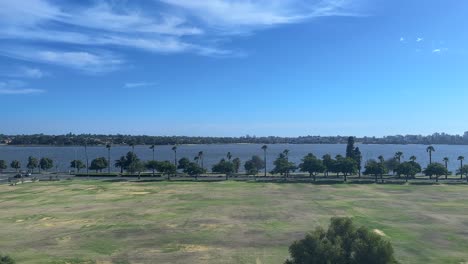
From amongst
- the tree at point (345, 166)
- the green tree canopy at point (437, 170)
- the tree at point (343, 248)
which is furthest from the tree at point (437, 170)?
the tree at point (343, 248)

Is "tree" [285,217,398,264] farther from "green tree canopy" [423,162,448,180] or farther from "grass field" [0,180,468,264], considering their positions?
"green tree canopy" [423,162,448,180]

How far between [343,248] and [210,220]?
33.5 m

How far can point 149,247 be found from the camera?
4762 cm

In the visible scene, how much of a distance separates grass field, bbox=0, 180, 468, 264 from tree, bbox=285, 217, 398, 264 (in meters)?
12.6

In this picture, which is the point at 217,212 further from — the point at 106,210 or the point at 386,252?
the point at 386,252

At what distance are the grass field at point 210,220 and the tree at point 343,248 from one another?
12606mm

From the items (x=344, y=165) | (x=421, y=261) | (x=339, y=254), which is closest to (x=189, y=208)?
(x=421, y=261)

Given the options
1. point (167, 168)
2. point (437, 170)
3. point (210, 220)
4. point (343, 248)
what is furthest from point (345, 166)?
point (343, 248)

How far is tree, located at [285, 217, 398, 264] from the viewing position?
29453 mm

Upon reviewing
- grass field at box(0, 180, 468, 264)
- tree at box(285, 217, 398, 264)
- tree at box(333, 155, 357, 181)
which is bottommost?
grass field at box(0, 180, 468, 264)

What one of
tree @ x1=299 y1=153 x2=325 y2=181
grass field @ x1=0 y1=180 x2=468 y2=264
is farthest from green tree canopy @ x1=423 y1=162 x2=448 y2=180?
tree @ x1=299 y1=153 x2=325 y2=181

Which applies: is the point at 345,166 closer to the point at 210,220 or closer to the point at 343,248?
the point at 210,220

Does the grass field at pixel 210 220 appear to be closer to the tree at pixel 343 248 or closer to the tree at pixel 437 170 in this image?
the tree at pixel 437 170

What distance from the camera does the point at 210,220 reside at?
62031 mm
